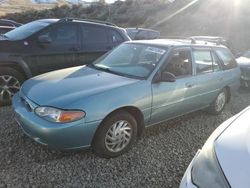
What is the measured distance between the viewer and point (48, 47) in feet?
20.4

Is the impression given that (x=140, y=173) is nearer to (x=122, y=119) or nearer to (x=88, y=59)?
(x=122, y=119)

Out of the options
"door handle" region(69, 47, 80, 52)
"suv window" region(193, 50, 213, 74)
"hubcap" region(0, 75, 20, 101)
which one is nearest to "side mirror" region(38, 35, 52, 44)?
"door handle" region(69, 47, 80, 52)

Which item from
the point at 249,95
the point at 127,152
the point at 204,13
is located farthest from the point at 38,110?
the point at 204,13

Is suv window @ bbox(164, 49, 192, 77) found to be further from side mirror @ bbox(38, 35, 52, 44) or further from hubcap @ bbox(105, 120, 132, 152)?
side mirror @ bbox(38, 35, 52, 44)

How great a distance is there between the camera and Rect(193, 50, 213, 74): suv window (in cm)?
513

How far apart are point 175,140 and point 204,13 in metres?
23.9

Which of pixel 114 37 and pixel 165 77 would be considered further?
pixel 114 37

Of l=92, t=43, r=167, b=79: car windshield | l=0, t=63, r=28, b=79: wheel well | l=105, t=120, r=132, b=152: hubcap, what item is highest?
l=92, t=43, r=167, b=79: car windshield

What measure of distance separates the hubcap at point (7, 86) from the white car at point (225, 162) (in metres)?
4.17

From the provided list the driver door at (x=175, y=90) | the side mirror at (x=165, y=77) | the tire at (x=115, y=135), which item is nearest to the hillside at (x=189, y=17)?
the driver door at (x=175, y=90)

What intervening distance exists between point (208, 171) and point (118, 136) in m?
1.93

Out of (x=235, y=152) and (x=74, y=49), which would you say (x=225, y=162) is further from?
(x=74, y=49)

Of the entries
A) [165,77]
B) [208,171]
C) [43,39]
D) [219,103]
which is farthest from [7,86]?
[208,171]

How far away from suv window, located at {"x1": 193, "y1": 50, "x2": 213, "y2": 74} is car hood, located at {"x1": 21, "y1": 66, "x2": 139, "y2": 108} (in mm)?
1444
